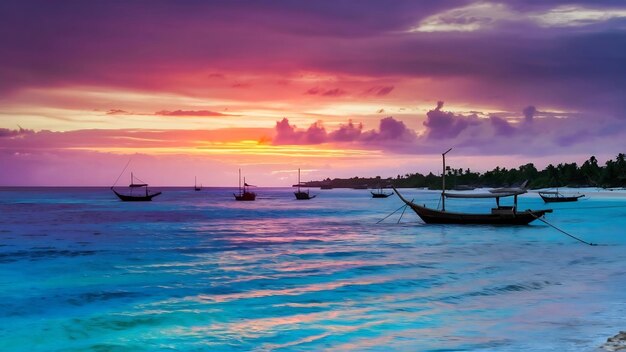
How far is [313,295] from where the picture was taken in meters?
18.5

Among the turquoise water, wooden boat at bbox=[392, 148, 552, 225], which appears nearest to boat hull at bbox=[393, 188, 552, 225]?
wooden boat at bbox=[392, 148, 552, 225]

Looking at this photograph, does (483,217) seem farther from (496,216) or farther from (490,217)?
(496,216)

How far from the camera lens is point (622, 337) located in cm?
1080

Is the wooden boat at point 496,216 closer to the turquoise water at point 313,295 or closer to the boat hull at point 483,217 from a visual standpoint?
the boat hull at point 483,217

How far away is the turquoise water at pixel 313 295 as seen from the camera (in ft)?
42.6

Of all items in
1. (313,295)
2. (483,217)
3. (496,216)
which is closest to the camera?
(313,295)

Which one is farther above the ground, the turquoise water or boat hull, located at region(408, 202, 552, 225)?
boat hull, located at region(408, 202, 552, 225)

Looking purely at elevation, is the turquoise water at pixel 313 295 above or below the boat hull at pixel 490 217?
below

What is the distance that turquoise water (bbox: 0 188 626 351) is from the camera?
12984mm

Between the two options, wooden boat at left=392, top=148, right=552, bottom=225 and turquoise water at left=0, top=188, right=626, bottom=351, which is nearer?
turquoise water at left=0, top=188, right=626, bottom=351

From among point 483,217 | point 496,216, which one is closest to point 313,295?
point 483,217

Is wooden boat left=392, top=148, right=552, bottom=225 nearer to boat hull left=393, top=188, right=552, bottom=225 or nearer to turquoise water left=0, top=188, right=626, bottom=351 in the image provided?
boat hull left=393, top=188, right=552, bottom=225

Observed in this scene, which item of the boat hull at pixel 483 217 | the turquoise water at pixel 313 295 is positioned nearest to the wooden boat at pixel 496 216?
the boat hull at pixel 483 217

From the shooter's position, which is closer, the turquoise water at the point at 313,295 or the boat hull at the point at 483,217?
the turquoise water at the point at 313,295
